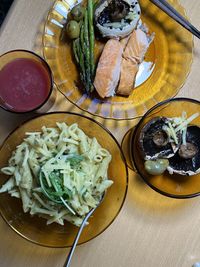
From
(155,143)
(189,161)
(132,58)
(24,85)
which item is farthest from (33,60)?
(189,161)

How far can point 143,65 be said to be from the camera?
147cm

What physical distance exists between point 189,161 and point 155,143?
0.12m

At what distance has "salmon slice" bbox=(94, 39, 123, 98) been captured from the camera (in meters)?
1.39

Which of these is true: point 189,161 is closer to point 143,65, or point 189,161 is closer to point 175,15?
point 143,65

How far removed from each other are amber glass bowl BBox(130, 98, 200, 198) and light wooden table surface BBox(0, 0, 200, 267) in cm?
6

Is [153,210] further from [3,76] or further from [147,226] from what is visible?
[3,76]

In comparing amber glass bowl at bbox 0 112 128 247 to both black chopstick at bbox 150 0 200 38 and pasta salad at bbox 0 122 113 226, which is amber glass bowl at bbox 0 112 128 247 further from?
black chopstick at bbox 150 0 200 38

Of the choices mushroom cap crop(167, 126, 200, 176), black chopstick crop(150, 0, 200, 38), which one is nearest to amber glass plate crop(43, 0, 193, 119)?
black chopstick crop(150, 0, 200, 38)

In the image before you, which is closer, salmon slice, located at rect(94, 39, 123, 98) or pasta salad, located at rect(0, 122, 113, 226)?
pasta salad, located at rect(0, 122, 113, 226)

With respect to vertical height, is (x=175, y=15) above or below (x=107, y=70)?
above

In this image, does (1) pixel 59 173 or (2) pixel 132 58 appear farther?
(2) pixel 132 58

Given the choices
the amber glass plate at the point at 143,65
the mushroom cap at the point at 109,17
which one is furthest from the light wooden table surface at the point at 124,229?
the mushroom cap at the point at 109,17

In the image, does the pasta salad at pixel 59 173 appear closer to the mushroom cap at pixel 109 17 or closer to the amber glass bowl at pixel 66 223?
the amber glass bowl at pixel 66 223

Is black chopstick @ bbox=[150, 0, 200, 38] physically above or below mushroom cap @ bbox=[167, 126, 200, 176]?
above
